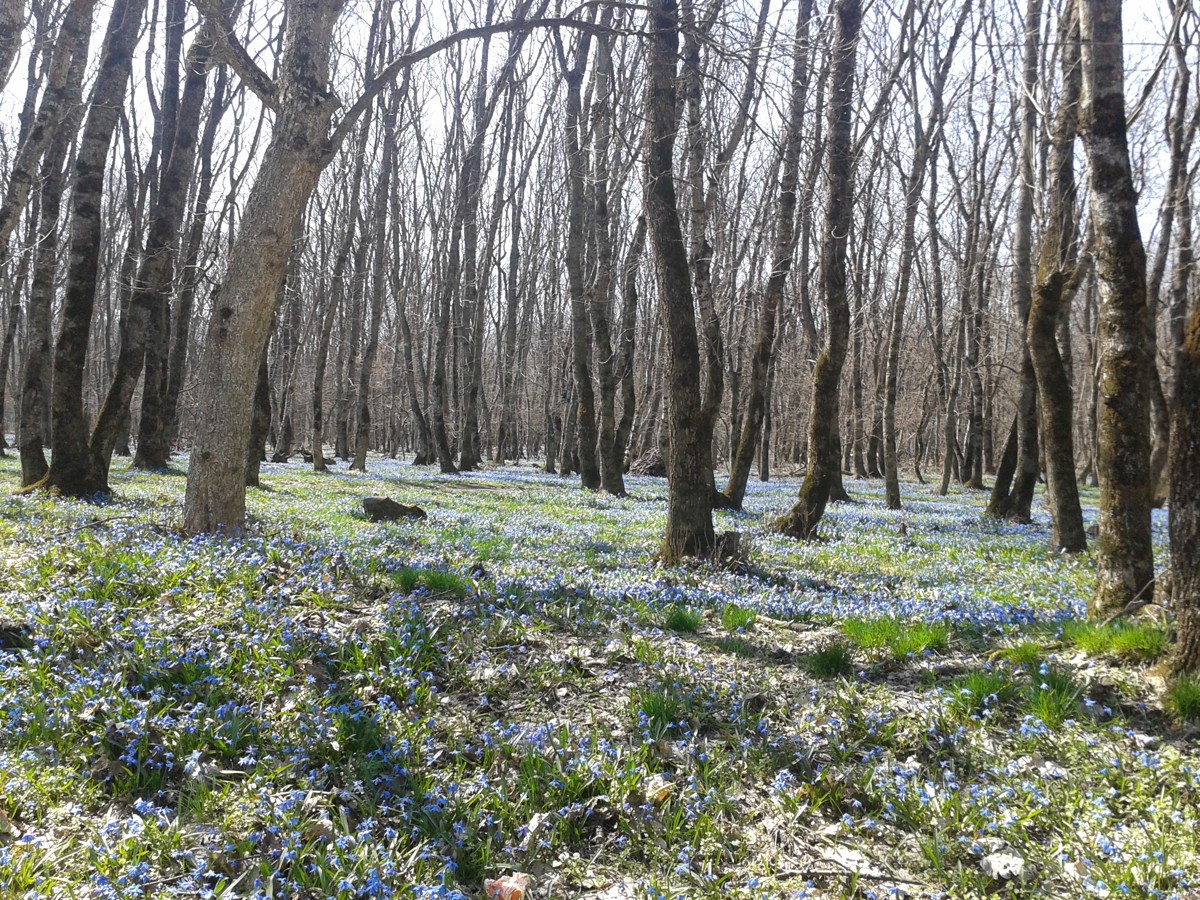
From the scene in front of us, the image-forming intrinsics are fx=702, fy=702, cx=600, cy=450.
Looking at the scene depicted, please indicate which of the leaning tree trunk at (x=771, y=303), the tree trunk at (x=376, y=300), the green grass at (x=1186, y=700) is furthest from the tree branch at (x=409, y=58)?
the tree trunk at (x=376, y=300)

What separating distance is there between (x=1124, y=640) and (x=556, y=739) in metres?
3.63

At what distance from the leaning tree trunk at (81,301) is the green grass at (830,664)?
37.1 ft

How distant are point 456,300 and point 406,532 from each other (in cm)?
2290

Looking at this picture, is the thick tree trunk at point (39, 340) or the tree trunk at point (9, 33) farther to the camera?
the thick tree trunk at point (39, 340)

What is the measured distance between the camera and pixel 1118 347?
5512 mm

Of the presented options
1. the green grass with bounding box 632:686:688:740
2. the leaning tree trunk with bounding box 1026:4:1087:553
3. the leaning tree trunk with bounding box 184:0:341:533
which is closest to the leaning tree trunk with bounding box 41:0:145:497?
the leaning tree trunk with bounding box 184:0:341:533

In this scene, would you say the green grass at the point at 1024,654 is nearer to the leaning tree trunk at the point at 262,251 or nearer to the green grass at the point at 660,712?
the green grass at the point at 660,712

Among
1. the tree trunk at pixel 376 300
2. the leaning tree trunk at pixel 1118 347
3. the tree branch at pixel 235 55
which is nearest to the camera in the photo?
the leaning tree trunk at pixel 1118 347

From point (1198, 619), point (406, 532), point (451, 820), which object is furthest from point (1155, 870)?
point (406, 532)

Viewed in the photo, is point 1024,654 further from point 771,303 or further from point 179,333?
point 179,333

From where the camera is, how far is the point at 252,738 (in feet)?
12.2

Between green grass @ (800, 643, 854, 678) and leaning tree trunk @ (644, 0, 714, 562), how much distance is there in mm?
3346

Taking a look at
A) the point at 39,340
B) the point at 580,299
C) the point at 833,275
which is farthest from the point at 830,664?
the point at 580,299

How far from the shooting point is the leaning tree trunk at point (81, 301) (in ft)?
36.1
